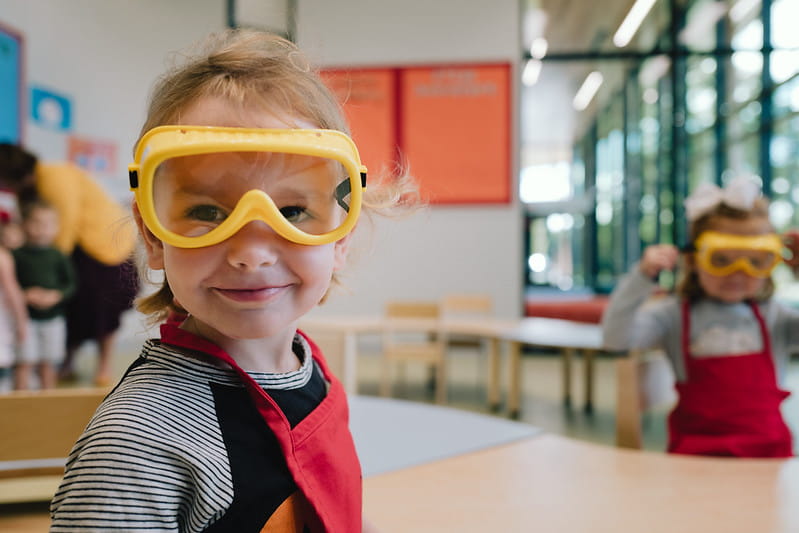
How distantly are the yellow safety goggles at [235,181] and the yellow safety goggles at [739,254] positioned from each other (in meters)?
1.39

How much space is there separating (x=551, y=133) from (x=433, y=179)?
5.18 meters

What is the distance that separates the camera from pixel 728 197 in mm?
1915

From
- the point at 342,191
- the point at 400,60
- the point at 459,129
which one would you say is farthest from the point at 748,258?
the point at 400,60

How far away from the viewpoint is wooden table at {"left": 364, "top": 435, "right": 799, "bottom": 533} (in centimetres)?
97

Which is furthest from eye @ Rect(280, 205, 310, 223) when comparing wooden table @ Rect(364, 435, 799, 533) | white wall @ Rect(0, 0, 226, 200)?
white wall @ Rect(0, 0, 226, 200)

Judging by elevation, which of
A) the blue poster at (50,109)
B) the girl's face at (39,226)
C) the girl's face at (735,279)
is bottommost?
the girl's face at (735,279)

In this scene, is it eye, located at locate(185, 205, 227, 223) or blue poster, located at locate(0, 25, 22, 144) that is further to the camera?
blue poster, located at locate(0, 25, 22, 144)

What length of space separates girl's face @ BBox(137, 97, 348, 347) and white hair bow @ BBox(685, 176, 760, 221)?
5.40ft

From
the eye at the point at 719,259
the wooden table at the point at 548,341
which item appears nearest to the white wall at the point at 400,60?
the wooden table at the point at 548,341

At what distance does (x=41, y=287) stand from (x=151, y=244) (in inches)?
145

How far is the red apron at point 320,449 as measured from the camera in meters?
0.69

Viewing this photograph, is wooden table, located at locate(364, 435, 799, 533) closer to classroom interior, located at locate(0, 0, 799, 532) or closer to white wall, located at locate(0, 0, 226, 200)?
classroom interior, located at locate(0, 0, 799, 532)

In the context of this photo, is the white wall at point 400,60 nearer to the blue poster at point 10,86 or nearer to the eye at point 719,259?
the blue poster at point 10,86

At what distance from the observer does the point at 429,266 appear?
6820 millimetres
